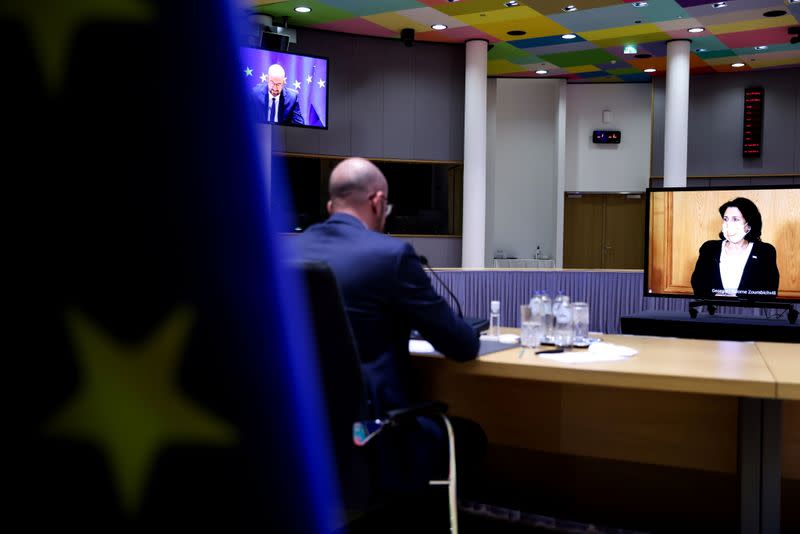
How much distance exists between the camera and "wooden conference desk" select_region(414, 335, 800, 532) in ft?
5.33

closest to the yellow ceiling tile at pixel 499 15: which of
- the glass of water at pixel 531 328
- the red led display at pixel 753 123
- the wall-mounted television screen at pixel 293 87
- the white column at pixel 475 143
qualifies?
the white column at pixel 475 143

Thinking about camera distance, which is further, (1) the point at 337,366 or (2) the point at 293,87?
(2) the point at 293,87

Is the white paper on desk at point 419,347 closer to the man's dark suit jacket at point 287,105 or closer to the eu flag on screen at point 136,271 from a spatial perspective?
the eu flag on screen at point 136,271

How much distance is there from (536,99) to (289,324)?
31.2 feet

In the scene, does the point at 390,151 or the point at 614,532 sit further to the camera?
the point at 390,151

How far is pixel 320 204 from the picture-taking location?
312 inches

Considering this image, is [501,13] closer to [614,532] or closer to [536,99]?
[536,99]

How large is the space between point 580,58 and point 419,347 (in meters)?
7.16

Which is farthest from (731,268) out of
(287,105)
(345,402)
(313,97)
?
(313,97)

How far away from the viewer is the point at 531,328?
2121 millimetres

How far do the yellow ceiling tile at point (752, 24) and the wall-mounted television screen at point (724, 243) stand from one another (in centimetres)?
499

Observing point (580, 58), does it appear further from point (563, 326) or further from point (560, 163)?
point (563, 326)

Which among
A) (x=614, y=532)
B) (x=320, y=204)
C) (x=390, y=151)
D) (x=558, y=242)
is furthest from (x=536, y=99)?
(x=614, y=532)

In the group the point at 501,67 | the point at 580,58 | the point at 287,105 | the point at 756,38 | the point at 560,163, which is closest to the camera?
the point at 287,105
